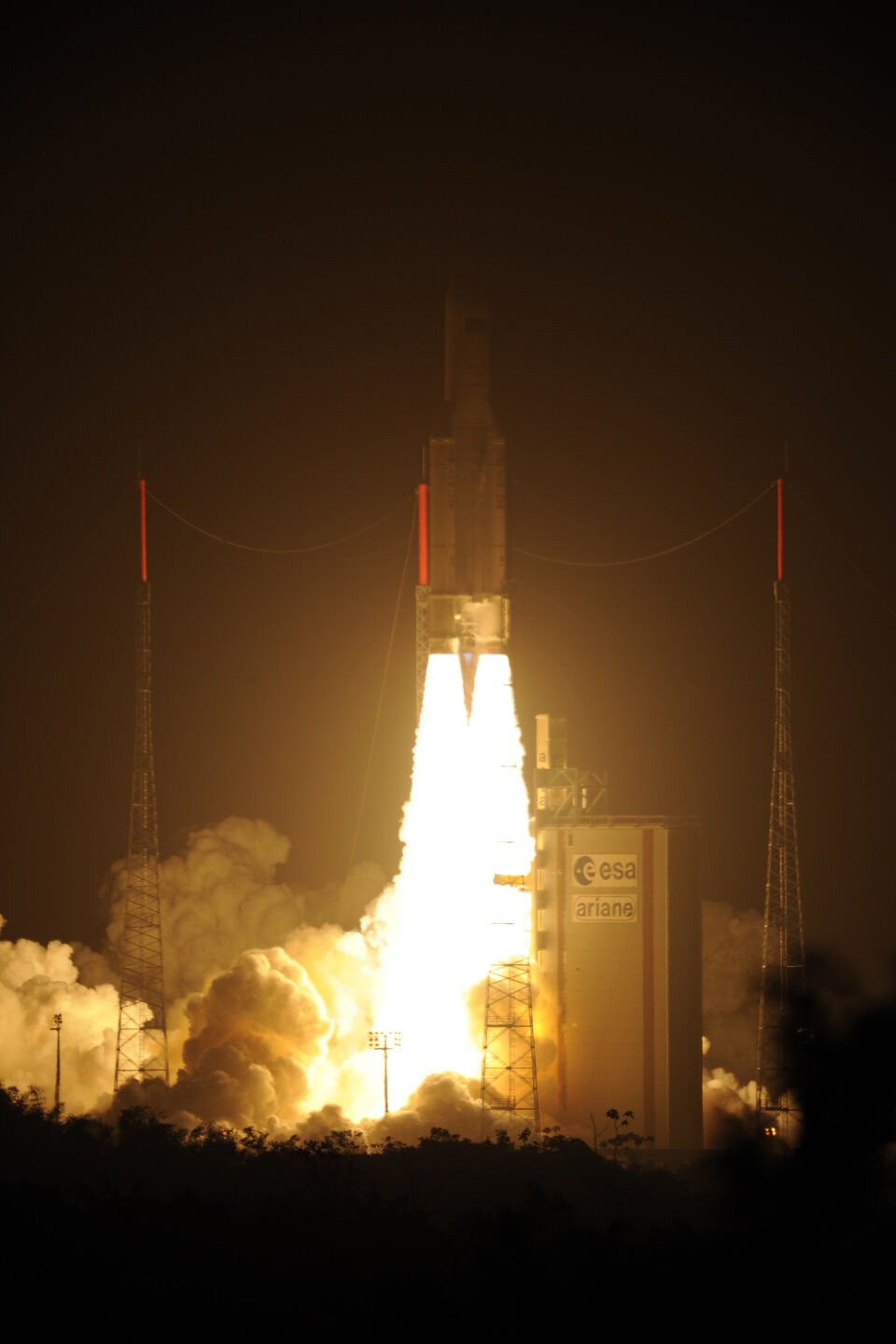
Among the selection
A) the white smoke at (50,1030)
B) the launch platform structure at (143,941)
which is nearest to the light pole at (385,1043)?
the launch platform structure at (143,941)

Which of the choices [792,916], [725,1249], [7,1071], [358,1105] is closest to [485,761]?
[358,1105]

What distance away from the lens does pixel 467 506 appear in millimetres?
58656

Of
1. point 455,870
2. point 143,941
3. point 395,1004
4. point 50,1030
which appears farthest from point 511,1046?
point 143,941

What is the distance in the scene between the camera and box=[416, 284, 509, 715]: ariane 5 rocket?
5838 cm

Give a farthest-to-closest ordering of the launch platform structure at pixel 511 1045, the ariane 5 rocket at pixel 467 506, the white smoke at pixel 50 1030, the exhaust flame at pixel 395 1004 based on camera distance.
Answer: the white smoke at pixel 50 1030 < the ariane 5 rocket at pixel 467 506 < the exhaust flame at pixel 395 1004 < the launch platform structure at pixel 511 1045

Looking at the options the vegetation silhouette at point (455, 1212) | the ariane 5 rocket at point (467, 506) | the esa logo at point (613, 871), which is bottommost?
the vegetation silhouette at point (455, 1212)

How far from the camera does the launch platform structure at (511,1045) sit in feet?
181

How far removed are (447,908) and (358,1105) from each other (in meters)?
5.77

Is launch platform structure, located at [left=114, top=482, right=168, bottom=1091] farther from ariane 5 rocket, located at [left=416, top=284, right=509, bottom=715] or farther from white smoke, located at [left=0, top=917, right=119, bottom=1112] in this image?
ariane 5 rocket, located at [left=416, top=284, right=509, bottom=715]

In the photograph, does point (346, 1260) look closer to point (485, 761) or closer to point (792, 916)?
point (485, 761)

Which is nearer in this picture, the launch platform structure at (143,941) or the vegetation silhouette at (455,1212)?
the vegetation silhouette at (455,1212)

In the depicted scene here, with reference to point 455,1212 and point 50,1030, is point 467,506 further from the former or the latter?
point 50,1030

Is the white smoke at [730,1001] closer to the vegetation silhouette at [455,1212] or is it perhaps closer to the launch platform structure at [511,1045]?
the launch platform structure at [511,1045]

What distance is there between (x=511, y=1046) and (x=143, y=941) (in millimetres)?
27736
